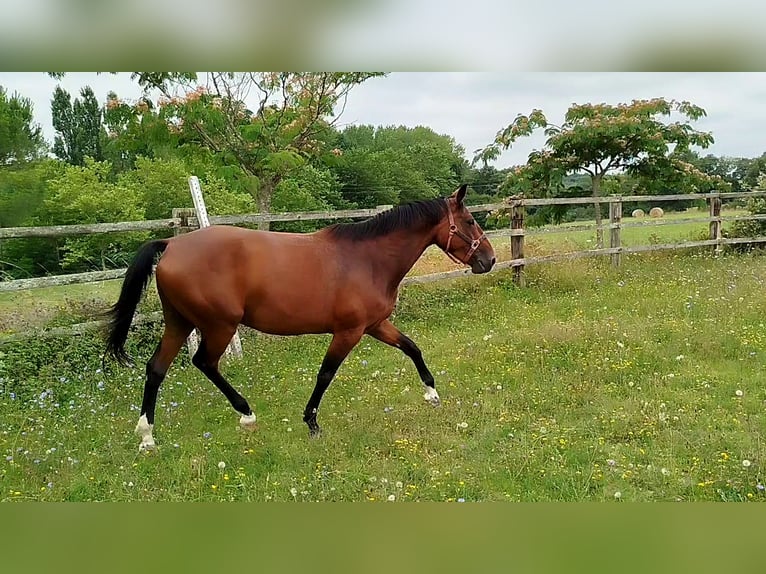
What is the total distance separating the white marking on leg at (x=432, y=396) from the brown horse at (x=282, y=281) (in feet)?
2.10

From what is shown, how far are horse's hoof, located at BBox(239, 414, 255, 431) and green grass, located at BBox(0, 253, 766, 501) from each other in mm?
65

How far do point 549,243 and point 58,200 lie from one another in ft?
21.3

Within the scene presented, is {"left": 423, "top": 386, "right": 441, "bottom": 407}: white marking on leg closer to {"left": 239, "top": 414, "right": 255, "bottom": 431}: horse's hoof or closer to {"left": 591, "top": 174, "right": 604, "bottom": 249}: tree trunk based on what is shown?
{"left": 239, "top": 414, "right": 255, "bottom": 431}: horse's hoof

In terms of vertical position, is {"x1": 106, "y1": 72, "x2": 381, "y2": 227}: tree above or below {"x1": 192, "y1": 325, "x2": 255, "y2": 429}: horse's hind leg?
above

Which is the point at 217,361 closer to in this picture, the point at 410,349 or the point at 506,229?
the point at 410,349

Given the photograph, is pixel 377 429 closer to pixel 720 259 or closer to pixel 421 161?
pixel 421 161

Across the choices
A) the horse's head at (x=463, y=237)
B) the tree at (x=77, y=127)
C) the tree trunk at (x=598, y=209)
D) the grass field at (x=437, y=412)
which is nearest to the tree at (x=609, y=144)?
the tree trunk at (x=598, y=209)

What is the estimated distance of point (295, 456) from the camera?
348 cm

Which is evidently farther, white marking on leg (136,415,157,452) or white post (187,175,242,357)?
white post (187,175,242,357)

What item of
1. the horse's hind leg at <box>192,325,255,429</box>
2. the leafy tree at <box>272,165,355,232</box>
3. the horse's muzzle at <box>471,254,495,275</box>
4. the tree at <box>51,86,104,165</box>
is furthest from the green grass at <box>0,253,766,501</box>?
the tree at <box>51,86,104,165</box>

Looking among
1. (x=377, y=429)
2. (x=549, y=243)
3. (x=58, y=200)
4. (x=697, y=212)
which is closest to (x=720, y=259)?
(x=697, y=212)

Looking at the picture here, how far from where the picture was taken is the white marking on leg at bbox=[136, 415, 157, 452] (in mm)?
3605

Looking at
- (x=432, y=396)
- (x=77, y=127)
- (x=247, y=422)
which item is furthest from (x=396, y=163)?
(x=77, y=127)

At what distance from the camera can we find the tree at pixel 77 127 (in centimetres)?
485
